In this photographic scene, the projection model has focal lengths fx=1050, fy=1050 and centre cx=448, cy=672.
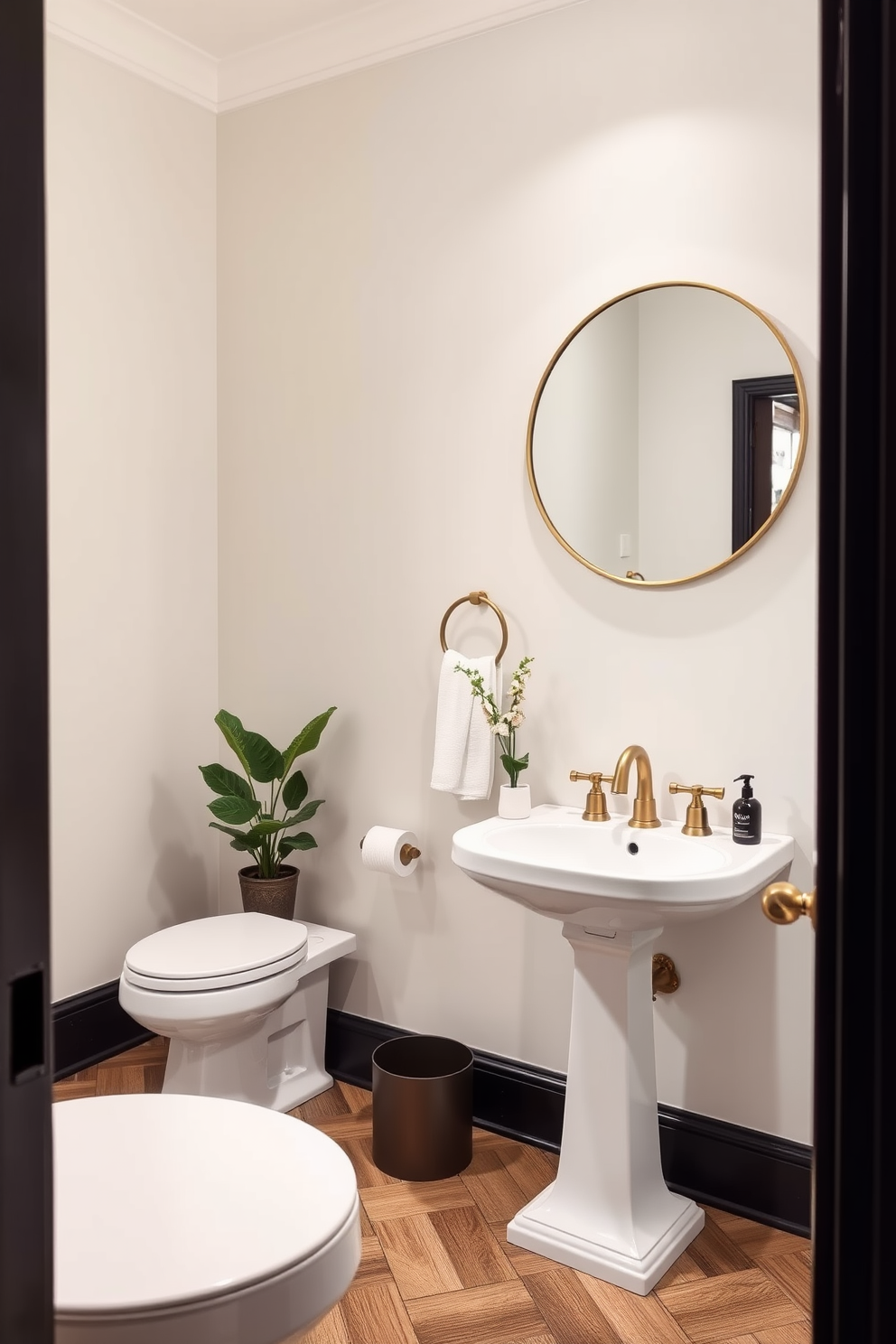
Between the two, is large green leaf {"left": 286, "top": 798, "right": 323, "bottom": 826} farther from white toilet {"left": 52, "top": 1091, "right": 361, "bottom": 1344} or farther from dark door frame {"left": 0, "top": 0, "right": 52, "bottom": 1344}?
dark door frame {"left": 0, "top": 0, "right": 52, "bottom": 1344}

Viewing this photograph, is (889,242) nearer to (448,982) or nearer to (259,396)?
(448,982)

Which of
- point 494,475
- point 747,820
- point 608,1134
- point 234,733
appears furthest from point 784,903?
point 234,733

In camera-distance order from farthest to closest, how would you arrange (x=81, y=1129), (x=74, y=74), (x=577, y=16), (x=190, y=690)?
1. (x=190, y=690)
2. (x=74, y=74)
3. (x=577, y=16)
4. (x=81, y=1129)

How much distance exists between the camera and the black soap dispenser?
80.4 inches

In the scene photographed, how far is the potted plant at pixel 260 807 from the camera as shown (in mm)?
2686

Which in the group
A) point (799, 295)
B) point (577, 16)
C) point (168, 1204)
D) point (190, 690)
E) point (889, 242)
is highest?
point (577, 16)

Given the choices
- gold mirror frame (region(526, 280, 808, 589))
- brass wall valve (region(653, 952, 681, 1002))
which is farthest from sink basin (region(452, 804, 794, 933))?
gold mirror frame (region(526, 280, 808, 589))

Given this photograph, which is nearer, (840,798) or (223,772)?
(840,798)

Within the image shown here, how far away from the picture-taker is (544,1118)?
2.41 meters

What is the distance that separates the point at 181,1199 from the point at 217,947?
3.81 ft

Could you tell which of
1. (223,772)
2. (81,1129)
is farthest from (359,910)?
(81,1129)

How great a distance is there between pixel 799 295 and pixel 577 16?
85 cm

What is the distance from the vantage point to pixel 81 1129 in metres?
1.39

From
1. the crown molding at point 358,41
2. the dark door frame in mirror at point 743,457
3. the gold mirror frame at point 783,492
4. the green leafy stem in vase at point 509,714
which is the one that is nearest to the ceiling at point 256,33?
the crown molding at point 358,41
